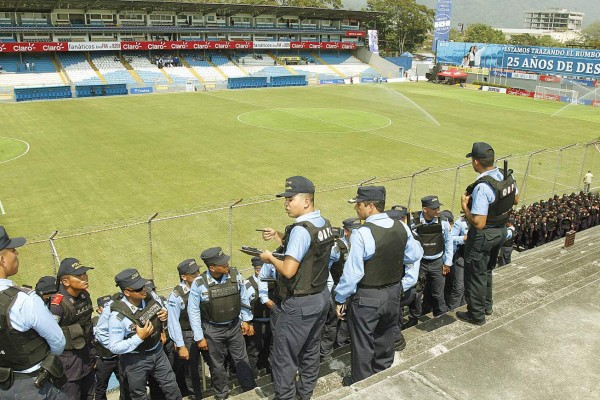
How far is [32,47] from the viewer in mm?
52062

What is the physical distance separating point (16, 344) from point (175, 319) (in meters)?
2.23

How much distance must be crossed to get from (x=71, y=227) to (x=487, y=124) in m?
29.1

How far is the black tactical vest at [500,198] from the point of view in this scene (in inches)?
248

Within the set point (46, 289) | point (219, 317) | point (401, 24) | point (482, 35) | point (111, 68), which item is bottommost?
point (219, 317)

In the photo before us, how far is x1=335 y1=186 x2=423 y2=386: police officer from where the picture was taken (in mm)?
5273

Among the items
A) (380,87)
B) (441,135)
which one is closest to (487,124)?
(441,135)

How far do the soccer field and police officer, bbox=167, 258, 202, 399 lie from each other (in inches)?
260

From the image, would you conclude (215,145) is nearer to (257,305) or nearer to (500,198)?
(257,305)

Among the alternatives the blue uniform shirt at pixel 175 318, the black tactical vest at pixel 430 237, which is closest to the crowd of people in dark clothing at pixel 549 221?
the black tactical vest at pixel 430 237

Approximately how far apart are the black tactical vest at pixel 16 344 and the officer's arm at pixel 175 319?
188 centimetres

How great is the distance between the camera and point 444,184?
66.7 ft

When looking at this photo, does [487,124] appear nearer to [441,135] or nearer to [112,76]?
[441,135]

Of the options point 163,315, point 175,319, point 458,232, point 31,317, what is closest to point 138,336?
point 163,315

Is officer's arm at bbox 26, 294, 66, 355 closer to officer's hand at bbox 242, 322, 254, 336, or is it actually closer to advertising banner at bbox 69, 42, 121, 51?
officer's hand at bbox 242, 322, 254, 336
